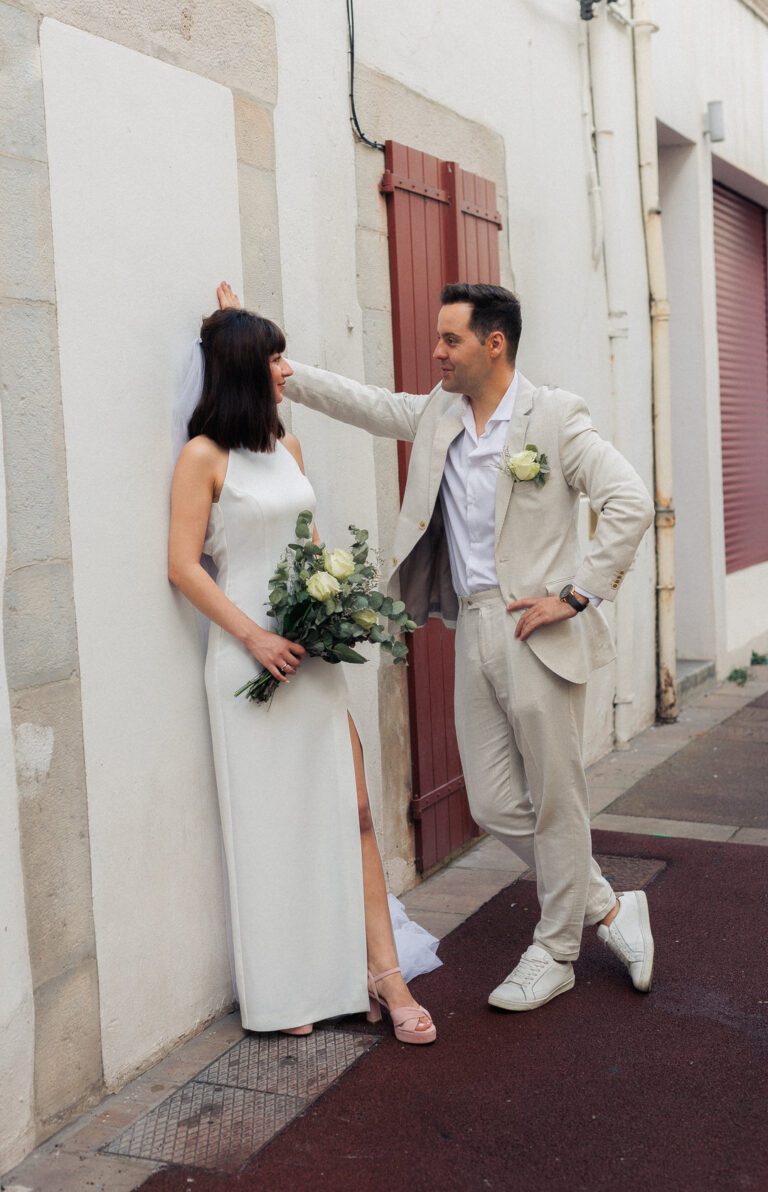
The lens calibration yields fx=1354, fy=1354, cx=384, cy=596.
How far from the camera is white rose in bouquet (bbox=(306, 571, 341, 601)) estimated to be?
3.62 meters

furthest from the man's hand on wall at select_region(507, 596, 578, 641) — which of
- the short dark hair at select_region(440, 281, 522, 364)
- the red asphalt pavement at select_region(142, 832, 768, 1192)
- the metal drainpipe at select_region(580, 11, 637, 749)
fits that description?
the metal drainpipe at select_region(580, 11, 637, 749)

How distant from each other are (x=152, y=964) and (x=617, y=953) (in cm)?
144

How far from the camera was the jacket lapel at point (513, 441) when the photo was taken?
12.9 feet

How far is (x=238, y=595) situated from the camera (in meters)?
3.79

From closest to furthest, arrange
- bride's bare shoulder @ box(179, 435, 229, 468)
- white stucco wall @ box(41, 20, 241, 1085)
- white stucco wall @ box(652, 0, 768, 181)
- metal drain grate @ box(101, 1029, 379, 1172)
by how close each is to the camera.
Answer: metal drain grate @ box(101, 1029, 379, 1172) < white stucco wall @ box(41, 20, 241, 1085) < bride's bare shoulder @ box(179, 435, 229, 468) < white stucco wall @ box(652, 0, 768, 181)

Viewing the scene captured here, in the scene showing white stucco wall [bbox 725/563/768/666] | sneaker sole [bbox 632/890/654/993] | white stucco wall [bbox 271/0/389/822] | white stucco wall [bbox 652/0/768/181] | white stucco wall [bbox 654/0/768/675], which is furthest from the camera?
white stucco wall [bbox 725/563/768/666]

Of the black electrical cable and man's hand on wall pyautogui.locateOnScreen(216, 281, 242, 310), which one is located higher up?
the black electrical cable

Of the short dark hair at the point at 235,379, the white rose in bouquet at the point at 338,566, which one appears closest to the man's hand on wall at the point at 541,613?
the white rose in bouquet at the point at 338,566

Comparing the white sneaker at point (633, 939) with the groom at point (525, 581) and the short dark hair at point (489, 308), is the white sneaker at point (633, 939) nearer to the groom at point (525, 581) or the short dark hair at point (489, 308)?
the groom at point (525, 581)

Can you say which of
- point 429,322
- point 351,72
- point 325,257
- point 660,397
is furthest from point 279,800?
point 660,397

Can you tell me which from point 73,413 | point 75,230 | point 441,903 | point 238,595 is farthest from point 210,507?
point 441,903

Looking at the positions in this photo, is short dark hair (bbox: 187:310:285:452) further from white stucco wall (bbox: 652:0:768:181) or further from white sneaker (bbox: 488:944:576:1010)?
white stucco wall (bbox: 652:0:768:181)

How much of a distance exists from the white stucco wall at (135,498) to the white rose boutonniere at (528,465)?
968mm

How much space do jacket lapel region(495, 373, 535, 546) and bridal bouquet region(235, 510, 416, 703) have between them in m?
0.43
